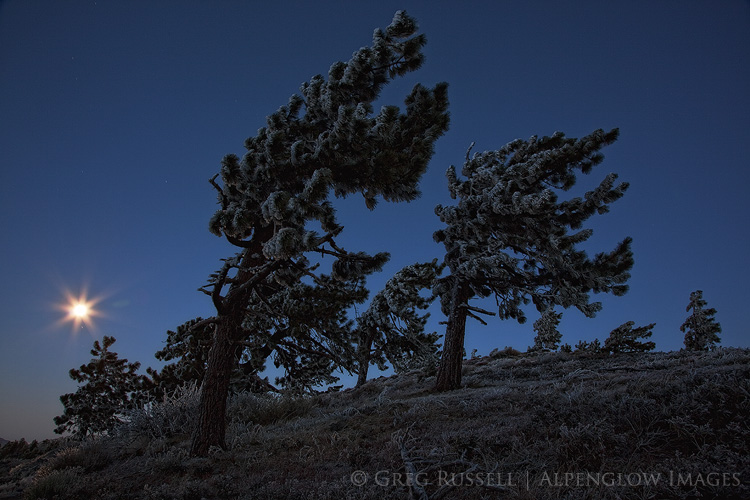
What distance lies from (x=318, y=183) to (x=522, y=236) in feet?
31.2

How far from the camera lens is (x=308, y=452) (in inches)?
262

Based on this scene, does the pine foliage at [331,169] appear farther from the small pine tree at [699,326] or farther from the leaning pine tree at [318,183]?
the small pine tree at [699,326]

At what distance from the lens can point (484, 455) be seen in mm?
5133

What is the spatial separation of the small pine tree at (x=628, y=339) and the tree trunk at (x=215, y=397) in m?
17.9

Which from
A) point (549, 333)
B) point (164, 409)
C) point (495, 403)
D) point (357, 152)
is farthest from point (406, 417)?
point (549, 333)

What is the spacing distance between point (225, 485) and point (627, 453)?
5859mm

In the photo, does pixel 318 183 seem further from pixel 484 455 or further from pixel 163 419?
pixel 163 419

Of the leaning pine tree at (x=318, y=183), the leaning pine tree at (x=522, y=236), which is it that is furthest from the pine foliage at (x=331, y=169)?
the leaning pine tree at (x=522, y=236)

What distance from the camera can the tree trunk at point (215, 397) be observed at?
770 centimetres

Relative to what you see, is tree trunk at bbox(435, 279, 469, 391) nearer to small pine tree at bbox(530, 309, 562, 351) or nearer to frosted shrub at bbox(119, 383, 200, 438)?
frosted shrub at bbox(119, 383, 200, 438)

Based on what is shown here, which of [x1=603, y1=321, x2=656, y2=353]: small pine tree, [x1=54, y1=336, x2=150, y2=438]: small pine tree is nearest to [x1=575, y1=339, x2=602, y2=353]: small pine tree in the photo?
[x1=603, y1=321, x2=656, y2=353]: small pine tree

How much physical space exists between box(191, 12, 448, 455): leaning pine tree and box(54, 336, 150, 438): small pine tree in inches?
478

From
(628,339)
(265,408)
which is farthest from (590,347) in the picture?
(265,408)

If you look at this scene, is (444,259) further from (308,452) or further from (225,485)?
(225,485)
